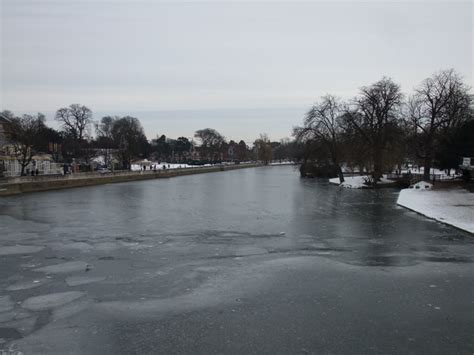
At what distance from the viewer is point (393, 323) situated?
7.56 meters

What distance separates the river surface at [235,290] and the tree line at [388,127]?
110 feet

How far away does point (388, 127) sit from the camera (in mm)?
50969

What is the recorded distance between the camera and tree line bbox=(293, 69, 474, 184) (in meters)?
49.8

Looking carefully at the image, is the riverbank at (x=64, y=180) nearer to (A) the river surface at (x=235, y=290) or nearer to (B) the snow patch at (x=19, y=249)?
(A) the river surface at (x=235, y=290)

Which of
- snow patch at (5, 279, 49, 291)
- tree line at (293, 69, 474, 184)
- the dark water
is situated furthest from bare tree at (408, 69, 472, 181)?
snow patch at (5, 279, 49, 291)

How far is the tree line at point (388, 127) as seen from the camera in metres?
49.8

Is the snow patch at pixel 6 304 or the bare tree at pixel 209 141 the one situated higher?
the bare tree at pixel 209 141

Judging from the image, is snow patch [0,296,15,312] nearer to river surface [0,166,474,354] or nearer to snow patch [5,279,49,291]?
river surface [0,166,474,354]

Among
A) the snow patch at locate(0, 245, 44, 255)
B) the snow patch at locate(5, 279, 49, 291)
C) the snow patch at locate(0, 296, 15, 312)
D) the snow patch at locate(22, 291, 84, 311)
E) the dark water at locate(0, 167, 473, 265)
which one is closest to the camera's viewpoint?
the snow patch at locate(0, 296, 15, 312)

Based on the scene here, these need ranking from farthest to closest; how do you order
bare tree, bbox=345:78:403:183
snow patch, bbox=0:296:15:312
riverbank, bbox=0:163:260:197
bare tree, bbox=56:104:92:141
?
bare tree, bbox=56:104:92:141, bare tree, bbox=345:78:403:183, riverbank, bbox=0:163:260:197, snow patch, bbox=0:296:15:312

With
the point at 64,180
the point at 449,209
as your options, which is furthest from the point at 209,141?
the point at 449,209

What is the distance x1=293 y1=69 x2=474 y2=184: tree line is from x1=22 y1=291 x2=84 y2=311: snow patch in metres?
44.8

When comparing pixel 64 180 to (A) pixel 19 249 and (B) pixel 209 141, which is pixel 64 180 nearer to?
(A) pixel 19 249

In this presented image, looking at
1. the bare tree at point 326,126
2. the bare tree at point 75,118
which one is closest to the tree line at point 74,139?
the bare tree at point 75,118
